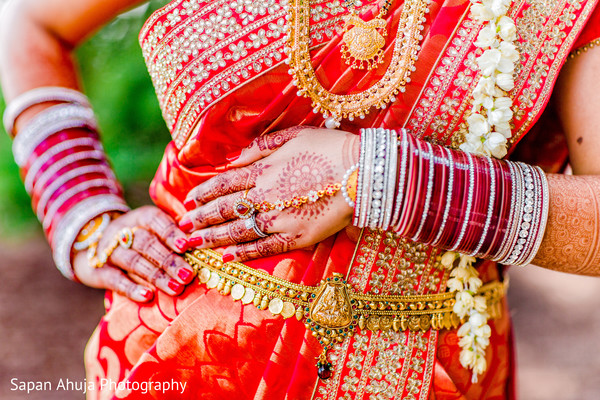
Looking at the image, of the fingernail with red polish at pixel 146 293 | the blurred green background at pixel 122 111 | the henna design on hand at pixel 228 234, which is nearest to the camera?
the henna design on hand at pixel 228 234

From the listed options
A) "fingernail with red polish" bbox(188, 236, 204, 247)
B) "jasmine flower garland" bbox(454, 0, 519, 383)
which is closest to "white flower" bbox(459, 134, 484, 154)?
"jasmine flower garland" bbox(454, 0, 519, 383)

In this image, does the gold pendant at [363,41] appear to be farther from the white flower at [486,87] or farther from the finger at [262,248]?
the finger at [262,248]

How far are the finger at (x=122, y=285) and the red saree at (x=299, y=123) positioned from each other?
0.26 ft

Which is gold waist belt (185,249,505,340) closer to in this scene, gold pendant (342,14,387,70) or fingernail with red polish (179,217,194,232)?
fingernail with red polish (179,217,194,232)

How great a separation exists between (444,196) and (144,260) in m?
0.52

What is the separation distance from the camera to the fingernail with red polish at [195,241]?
2.61ft

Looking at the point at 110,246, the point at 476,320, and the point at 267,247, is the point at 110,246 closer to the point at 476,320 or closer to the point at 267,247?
the point at 267,247

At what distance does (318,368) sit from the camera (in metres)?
0.73

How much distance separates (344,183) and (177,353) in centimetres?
38

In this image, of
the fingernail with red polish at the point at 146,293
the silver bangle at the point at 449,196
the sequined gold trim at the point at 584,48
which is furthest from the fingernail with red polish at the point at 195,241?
the sequined gold trim at the point at 584,48

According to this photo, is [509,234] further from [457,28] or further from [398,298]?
[457,28]

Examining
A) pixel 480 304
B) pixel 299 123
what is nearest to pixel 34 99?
pixel 299 123

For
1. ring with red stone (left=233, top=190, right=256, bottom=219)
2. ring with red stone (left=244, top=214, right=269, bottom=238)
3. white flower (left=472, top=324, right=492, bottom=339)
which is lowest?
white flower (left=472, top=324, right=492, bottom=339)

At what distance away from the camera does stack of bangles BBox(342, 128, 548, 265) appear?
65 centimetres
